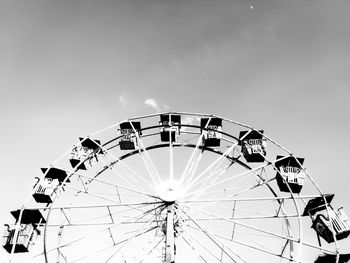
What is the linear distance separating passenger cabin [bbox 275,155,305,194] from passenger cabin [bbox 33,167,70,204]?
9.53 metres

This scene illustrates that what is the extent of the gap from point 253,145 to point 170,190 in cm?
513

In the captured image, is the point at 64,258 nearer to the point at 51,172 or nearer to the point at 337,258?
the point at 51,172

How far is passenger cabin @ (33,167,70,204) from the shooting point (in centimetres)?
1380

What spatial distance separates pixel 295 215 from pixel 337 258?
79.0 inches

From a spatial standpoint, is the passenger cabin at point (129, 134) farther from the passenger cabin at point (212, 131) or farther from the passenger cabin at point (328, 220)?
the passenger cabin at point (328, 220)

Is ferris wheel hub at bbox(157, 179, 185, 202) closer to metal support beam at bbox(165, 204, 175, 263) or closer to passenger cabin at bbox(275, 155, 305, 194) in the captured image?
metal support beam at bbox(165, 204, 175, 263)

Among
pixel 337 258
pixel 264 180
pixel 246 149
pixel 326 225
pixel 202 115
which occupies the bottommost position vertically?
pixel 337 258

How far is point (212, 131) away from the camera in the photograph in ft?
50.3

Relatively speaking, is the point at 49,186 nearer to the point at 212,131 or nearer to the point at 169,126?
the point at 169,126

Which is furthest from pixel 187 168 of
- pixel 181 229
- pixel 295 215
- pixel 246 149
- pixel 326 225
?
pixel 326 225

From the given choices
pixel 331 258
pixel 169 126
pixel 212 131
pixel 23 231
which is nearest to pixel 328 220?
pixel 331 258

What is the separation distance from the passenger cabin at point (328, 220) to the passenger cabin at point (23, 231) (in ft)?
37.8

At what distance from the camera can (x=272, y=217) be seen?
1319 cm

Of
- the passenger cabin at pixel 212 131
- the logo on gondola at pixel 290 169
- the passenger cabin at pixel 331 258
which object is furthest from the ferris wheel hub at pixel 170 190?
the passenger cabin at pixel 331 258
